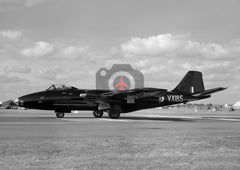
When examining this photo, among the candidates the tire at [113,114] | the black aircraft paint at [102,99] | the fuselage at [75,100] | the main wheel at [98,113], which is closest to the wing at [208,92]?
the black aircraft paint at [102,99]

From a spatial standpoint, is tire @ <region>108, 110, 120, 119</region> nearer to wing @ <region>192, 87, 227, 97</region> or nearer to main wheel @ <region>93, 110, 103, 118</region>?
main wheel @ <region>93, 110, 103, 118</region>

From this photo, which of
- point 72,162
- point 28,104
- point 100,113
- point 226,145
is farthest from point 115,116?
point 72,162

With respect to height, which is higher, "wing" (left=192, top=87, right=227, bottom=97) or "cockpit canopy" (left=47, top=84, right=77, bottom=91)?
"cockpit canopy" (left=47, top=84, right=77, bottom=91)

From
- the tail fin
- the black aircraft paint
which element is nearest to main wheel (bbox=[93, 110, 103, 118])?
the black aircraft paint

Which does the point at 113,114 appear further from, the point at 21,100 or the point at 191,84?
the point at 191,84

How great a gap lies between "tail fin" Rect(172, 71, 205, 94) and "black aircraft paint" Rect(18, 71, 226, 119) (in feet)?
1.79

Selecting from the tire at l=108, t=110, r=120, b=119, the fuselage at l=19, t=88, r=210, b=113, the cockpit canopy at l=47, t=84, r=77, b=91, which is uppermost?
the cockpit canopy at l=47, t=84, r=77, b=91

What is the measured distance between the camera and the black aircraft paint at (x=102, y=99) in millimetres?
28375

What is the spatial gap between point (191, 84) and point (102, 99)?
1030 cm

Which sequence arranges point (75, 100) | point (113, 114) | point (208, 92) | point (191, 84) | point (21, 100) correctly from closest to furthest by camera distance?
point (21, 100)
point (75, 100)
point (113, 114)
point (208, 92)
point (191, 84)

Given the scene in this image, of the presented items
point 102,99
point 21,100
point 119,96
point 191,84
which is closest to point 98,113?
point 102,99

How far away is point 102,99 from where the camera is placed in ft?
97.0

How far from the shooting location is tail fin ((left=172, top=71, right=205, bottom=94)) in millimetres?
33125

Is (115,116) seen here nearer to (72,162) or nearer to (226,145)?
(226,145)
